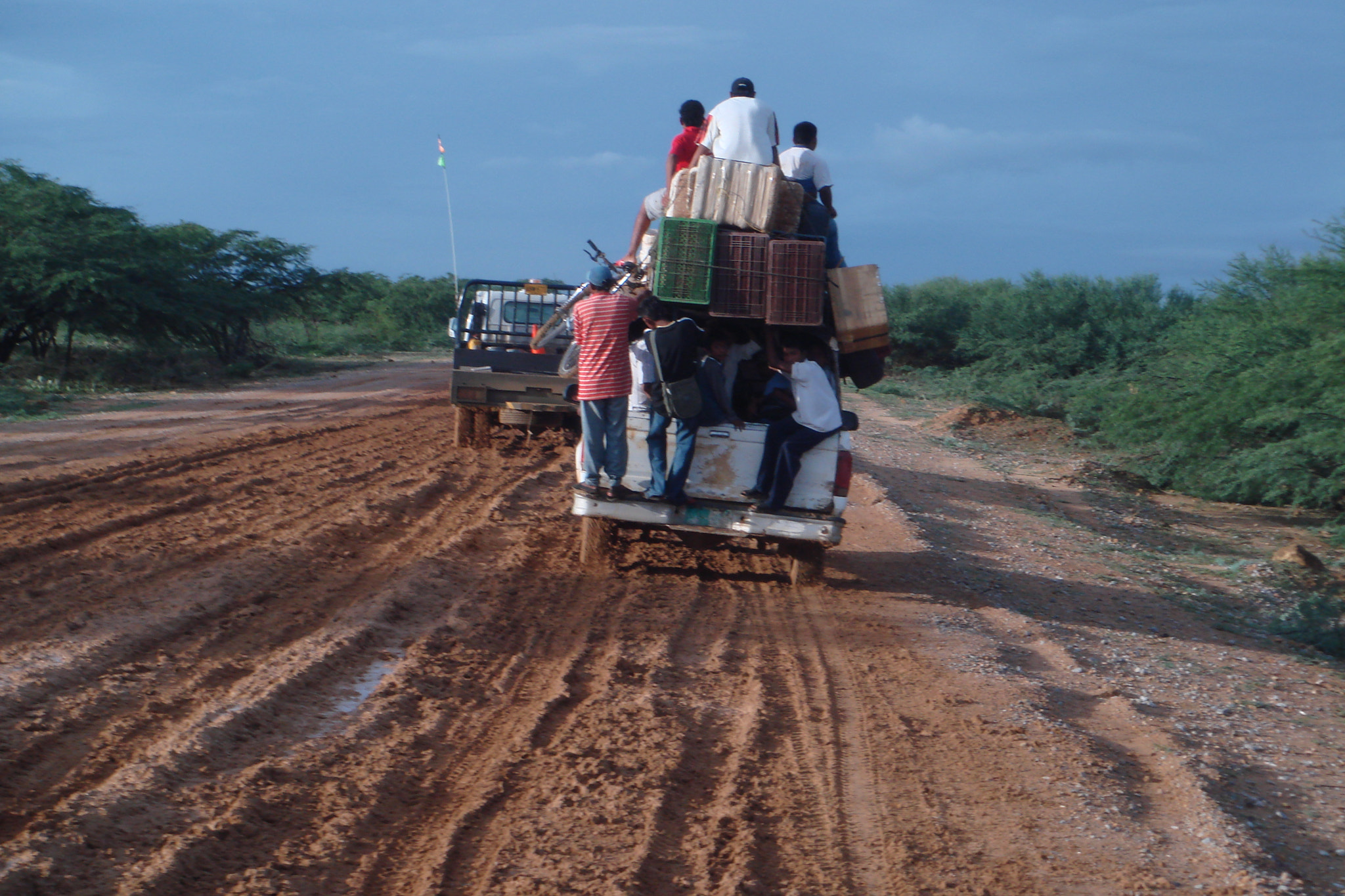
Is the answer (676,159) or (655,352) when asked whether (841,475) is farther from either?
(676,159)

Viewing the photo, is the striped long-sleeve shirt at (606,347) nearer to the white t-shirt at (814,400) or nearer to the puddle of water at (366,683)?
the white t-shirt at (814,400)

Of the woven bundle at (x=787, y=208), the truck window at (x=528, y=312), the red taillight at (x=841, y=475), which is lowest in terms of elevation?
the red taillight at (x=841, y=475)

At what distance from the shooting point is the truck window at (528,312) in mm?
14945

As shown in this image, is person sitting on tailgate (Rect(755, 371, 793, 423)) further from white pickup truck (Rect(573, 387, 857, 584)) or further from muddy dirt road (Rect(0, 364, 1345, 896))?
muddy dirt road (Rect(0, 364, 1345, 896))

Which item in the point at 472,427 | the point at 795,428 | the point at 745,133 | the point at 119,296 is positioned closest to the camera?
the point at 795,428

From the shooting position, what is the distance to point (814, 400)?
7.34m

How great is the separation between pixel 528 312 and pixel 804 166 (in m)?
7.09

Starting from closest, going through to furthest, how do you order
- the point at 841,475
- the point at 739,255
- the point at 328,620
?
the point at 328,620 → the point at 739,255 → the point at 841,475

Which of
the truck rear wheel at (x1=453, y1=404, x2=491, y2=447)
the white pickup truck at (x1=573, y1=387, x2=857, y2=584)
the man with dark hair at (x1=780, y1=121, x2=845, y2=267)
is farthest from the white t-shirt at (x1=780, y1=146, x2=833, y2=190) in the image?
the truck rear wheel at (x1=453, y1=404, x2=491, y2=447)

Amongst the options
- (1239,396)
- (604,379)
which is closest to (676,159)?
(604,379)

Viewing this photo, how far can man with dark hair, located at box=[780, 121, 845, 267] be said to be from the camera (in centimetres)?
794

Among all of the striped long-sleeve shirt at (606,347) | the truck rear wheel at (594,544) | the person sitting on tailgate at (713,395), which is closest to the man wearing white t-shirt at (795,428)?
the person sitting on tailgate at (713,395)

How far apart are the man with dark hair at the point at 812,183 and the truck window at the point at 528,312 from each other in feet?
20.7

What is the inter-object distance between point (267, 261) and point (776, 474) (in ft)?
105
